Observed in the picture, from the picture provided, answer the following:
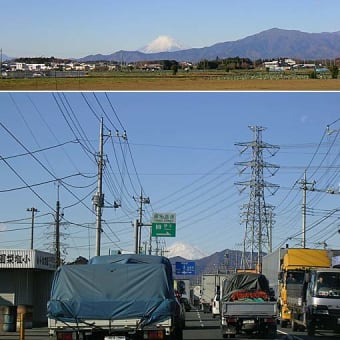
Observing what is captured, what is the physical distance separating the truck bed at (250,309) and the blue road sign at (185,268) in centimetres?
6280

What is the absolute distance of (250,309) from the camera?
115 ft

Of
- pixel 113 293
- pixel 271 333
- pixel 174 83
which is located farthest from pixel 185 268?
pixel 113 293

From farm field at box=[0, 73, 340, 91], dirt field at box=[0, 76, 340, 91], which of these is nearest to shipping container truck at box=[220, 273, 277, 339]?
farm field at box=[0, 73, 340, 91]

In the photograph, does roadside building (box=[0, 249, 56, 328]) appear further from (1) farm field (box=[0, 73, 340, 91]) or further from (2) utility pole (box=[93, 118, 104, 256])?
(1) farm field (box=[0, 73, 340, 91])

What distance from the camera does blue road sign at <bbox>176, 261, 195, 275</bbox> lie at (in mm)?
98238

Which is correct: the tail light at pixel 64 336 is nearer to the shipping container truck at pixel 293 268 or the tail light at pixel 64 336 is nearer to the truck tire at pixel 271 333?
the truck tire at pixel 271 333

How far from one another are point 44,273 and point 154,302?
39.1 metres

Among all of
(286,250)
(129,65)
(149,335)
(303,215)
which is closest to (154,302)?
(149,335)

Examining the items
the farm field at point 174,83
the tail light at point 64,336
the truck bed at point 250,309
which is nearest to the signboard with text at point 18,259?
the farm field at point 174,83

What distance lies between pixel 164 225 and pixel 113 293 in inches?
1863

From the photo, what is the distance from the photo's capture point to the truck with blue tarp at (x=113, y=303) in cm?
2066

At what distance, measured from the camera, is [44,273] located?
5922 centimetres

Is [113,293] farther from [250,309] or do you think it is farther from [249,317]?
[249,317]

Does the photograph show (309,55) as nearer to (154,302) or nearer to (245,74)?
(245,74)
